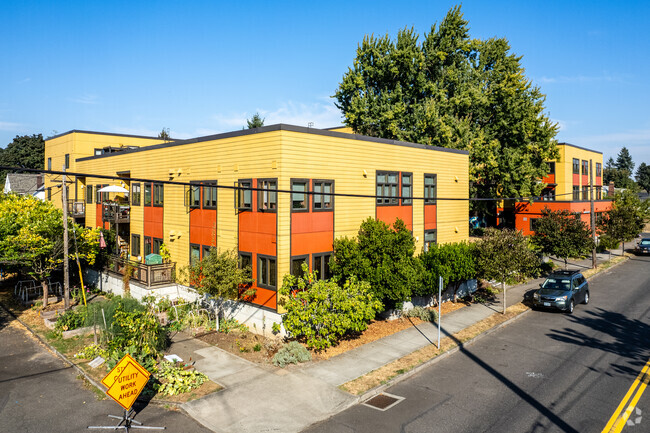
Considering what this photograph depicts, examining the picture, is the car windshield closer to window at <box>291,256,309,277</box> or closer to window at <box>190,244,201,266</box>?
window at <box>291,256,309,277</box>

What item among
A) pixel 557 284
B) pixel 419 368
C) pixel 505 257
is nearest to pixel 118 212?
pixel 419 368

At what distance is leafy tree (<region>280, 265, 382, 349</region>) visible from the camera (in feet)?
47.9

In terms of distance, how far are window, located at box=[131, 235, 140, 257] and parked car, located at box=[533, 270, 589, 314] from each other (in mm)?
23420

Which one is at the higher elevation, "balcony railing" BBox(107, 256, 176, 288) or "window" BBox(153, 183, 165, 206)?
"window" BBox(153, 183, 165, 206)

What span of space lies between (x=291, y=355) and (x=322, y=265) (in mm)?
4607

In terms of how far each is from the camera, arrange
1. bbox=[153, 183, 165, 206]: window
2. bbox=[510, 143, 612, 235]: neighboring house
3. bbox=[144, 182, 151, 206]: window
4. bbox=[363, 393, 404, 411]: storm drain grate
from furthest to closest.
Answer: bbox=[510, 143, 612, 235]: neighboring house < bbox=[144, 182, 151, 206]: window < bbox=[153, 183, 165, 206]: window < bbox=[363, 393, 404, 411]: storm drain grate

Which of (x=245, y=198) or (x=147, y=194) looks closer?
(x=245, y=198)

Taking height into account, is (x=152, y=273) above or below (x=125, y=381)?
above

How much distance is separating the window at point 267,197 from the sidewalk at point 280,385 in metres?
5.89

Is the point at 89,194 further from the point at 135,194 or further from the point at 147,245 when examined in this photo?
the point at 147,245

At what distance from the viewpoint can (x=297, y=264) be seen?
1698 cm

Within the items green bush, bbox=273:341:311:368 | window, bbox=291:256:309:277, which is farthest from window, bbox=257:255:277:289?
green bush, bbox=273:341:311:368

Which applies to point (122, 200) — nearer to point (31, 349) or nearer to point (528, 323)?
point (31, 349)

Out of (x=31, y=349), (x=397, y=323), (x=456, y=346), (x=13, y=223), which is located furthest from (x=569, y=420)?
(x=13, y=223)
